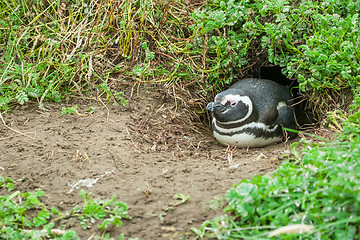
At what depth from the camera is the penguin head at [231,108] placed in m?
3.57

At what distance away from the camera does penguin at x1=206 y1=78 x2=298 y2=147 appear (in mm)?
3586

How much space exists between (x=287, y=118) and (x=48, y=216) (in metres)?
2.29

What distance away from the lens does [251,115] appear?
363cm

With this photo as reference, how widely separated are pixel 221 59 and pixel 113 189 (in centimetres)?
182

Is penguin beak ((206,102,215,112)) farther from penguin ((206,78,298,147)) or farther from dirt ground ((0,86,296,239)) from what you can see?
dirt ground ((0,86,296,239))

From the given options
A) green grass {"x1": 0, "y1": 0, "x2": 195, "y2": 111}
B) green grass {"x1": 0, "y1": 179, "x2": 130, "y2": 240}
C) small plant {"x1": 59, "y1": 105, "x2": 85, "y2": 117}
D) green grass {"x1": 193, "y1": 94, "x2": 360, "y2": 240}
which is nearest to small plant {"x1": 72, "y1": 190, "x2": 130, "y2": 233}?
green grass {"x1": 0, "y1": 179, "x2": 130, "y2": 240}

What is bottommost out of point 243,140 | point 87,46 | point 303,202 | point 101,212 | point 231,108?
point 243,140

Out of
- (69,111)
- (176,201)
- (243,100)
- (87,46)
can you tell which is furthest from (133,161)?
(87,46)

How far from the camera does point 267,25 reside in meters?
3.46

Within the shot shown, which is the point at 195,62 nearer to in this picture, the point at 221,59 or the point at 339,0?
the point at 221,59

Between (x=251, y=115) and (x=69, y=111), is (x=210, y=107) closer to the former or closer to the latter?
(x=251, y=115)

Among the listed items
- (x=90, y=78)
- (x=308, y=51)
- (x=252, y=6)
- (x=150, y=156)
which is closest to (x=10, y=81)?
(x=90, y=78)

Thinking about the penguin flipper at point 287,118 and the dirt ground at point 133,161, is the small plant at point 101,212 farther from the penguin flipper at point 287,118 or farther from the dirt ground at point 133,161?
the penguin flipper at point 287,118

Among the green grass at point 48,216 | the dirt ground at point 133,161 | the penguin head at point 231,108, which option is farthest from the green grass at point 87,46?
the green grass at point 48,216
